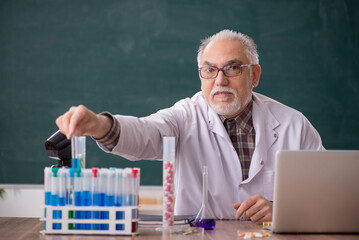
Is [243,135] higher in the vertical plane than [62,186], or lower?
higher

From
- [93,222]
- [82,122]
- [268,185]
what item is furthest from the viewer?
[268,185]

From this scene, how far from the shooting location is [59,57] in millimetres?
3951

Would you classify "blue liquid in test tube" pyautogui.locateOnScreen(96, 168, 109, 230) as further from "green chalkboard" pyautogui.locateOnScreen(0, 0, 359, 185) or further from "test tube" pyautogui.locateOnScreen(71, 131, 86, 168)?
"green chalkboard" pyautogui.locateOnScreen(0, 0, 359, 185)

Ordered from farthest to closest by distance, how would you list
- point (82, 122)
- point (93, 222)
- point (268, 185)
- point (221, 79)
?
1. point (221, 79)
2. point (268, 185)
3. point (82, 122)
4. point (93, 222)

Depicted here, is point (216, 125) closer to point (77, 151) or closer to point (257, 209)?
point (257, 209)

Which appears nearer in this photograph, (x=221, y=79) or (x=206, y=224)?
(x=206, y=224)

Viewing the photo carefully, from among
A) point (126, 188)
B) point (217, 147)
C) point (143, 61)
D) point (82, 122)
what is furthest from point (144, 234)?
point (143, 61)

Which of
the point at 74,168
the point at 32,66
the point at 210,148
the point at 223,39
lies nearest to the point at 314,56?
the point at 223,39

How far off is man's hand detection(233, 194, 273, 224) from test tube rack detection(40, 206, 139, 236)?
0.56 m

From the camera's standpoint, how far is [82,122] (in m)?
1.68

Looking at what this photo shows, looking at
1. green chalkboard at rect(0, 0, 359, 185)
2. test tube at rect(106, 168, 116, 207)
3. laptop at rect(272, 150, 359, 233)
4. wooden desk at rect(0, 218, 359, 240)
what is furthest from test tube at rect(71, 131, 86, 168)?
green chalkboard at rect(0, 0, 359, 185)

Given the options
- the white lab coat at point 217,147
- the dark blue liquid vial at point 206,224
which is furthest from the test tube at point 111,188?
the white lab coat at point 217,147

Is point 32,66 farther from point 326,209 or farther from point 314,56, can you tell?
point 326,209

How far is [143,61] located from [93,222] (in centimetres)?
256
